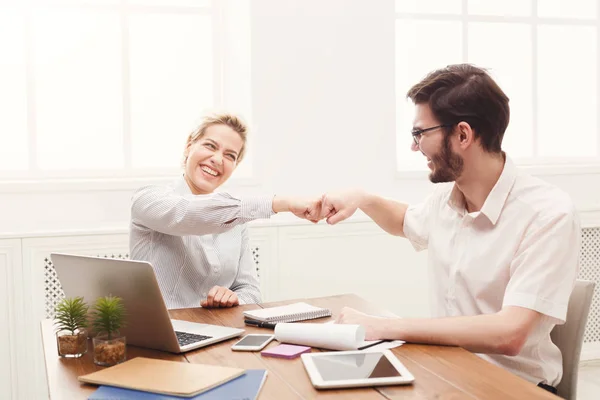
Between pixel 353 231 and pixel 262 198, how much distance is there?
1.70 meters

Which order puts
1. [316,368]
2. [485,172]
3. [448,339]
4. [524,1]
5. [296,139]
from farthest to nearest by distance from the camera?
[524,1] < [296,139] < [485,172] < [448,339] < [316,368]

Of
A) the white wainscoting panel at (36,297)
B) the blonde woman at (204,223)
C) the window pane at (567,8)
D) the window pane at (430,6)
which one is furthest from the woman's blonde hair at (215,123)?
the window pane at (567,8)

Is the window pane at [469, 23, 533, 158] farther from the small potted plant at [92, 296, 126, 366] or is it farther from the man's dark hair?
the small potted plant at [92, 296, 126, 366]

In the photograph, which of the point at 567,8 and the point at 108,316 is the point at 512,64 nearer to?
the point at 567,8

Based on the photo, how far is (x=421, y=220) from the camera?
240cm

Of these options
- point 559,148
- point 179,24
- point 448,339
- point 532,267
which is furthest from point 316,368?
point 559,148

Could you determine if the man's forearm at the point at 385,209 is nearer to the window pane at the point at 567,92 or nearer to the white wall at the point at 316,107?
the white wall at the point at 316,107

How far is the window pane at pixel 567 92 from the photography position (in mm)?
Answer: 4488

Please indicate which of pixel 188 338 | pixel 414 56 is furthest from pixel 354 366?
pixel 414 56

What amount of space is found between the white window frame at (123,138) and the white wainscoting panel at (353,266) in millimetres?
423

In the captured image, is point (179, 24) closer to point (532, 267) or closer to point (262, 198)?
point (262, 198)

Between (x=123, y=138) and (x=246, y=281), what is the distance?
4.63 ft

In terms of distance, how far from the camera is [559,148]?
179 inches

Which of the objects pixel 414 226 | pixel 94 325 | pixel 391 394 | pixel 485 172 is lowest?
pixel 391 394
